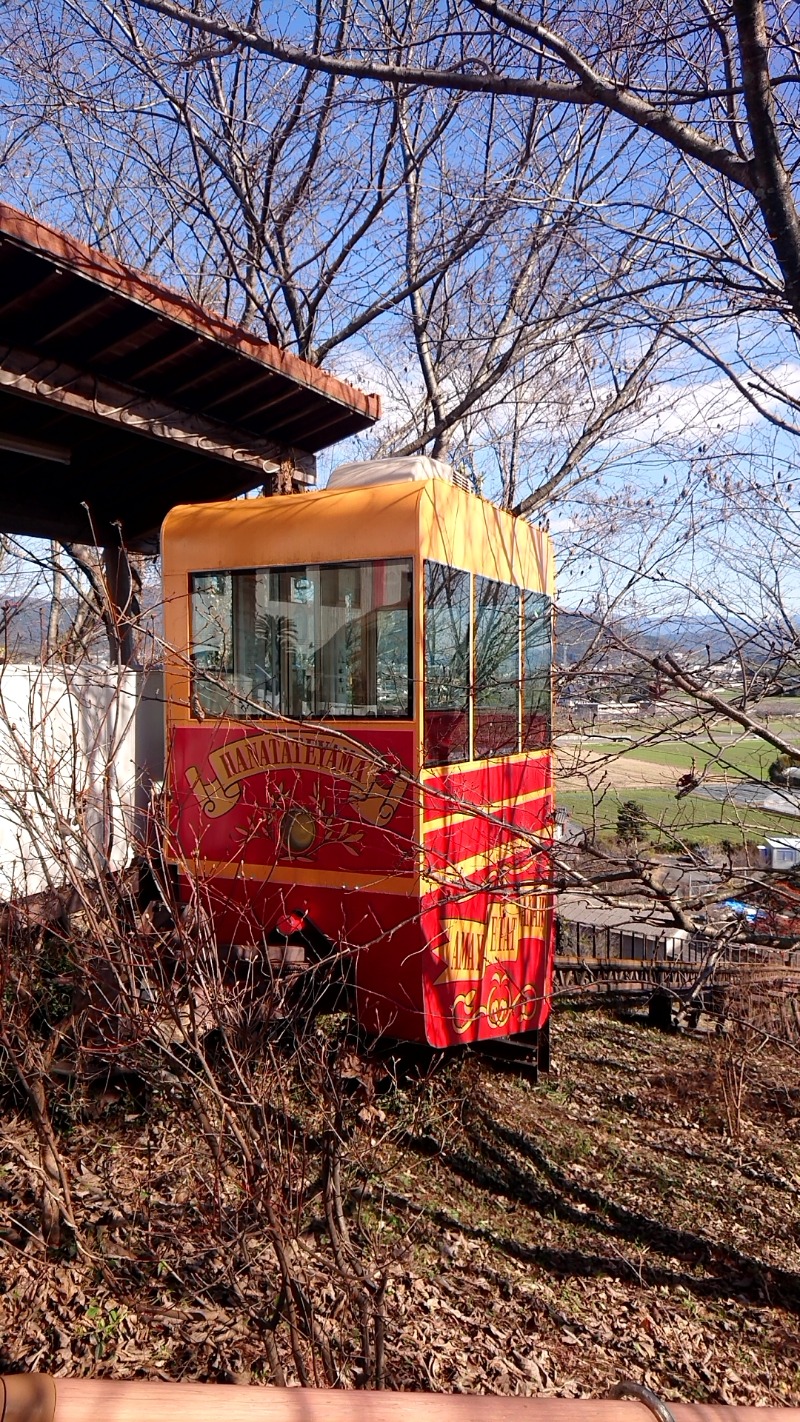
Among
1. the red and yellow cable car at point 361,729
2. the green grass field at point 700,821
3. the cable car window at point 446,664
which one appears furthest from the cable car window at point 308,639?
the green grass field at point 700,821

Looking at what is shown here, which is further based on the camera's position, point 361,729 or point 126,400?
point 126,400

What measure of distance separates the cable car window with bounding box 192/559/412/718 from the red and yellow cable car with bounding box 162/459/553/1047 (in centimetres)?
1

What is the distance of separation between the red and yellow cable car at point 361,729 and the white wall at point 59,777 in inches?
20.0

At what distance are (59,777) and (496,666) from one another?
2813 millimetres

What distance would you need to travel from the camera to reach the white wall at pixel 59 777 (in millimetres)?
4125

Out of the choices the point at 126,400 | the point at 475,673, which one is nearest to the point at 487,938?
the point at 475,673

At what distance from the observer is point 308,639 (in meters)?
5.38

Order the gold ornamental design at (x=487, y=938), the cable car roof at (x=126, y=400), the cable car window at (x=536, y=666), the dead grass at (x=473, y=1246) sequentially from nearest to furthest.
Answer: the dead grass at (x=473, y=1246), the cable car roof at (x=126, y=400), the gold ornamental design at (x=487, y=938), the cable car window at (x=536, y=666)

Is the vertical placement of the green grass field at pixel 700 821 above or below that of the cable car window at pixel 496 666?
below

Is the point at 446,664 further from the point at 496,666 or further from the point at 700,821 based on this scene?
the point at 700,821

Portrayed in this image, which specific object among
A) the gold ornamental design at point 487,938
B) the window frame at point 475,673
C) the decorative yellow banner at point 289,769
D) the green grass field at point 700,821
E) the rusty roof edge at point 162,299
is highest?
the rusty roof edge at point 162,299

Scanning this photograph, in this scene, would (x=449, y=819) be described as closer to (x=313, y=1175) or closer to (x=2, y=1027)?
(x=313, y=1175)

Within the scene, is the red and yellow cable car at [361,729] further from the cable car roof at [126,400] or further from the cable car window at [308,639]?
the cable car roof at [126,400]

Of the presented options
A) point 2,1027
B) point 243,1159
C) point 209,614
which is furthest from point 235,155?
point 243,1159
